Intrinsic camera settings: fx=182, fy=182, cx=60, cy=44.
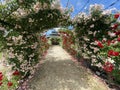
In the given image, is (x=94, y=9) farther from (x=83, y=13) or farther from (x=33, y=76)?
(x=33, y=76)

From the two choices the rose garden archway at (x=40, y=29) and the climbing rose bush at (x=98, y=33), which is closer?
the rose garden archway at (x=40, y=29)

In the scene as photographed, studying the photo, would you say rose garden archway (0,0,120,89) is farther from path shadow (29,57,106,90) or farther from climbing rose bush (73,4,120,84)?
path shadow (29,57,106,90)

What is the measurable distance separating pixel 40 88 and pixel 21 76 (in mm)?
1462

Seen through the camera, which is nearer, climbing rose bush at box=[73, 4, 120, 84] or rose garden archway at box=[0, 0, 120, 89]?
rose garden archway at box=[0, 0, 120, 89]

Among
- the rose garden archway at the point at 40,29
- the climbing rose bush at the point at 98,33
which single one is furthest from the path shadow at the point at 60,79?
the climbing rose bush at the point at 98,33

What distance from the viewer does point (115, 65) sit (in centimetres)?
662

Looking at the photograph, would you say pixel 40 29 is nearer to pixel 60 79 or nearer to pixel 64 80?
pixel 60 79

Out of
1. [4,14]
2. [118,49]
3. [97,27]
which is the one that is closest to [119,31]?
[97,27]

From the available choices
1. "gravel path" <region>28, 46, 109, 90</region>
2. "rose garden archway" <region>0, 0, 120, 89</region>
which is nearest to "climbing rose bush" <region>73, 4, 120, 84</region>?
"rose garden archway" <region>0, 0, 120, 89</region>

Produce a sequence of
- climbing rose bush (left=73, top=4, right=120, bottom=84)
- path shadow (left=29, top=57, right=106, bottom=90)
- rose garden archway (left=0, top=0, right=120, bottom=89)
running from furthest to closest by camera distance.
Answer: climbing rose bush (left=73, top=4, right=120, bottom=84), rose garden archway (left=0, top=0, right=120, bottom=89), path shadow (left=29, top=57, right=106, bottom=90)

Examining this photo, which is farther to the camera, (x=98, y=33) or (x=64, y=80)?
(x=98, y=33)

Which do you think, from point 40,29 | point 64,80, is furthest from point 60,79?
point 40,29

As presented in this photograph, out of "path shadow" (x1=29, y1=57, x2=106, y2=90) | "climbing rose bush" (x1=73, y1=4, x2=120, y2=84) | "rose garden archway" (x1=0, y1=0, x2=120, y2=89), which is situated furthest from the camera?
"climbing rose bush" (x1=73, y1=4, x2=120, y2=84)

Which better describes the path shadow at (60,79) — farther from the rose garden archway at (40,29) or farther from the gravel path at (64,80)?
the rose garden archway at (40,29)
